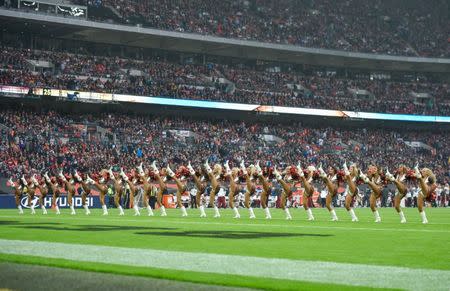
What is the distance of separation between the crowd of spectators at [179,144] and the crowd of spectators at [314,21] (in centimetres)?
933

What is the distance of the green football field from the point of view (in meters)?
11.2

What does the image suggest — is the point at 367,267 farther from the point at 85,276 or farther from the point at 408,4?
the point at 408,4

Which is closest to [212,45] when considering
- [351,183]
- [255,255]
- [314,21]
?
[314,21]

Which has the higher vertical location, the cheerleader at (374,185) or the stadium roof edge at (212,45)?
the cheerleader at (374,185)

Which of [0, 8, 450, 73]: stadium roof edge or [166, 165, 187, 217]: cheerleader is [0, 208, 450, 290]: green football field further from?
[0, 8, 450, 73]: stadium roof edge

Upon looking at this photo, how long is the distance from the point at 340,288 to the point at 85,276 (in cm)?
375

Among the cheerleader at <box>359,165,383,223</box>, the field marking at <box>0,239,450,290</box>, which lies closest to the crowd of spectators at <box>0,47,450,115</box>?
the cheerleader at <box>359,165,383,223</box>

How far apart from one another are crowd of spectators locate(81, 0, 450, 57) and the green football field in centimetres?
4962

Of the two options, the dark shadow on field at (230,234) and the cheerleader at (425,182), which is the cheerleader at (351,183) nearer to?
the cheerleader at (425,182)

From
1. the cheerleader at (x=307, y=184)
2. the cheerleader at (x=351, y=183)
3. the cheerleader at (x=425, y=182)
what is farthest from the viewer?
the cheerleader at (x=307, y=184)

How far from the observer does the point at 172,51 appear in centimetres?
7350

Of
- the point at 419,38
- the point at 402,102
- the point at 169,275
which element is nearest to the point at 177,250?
the point at 169,275

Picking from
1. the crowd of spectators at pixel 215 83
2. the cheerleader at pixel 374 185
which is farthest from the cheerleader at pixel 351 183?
the crowd of spectators at pixel 215 83

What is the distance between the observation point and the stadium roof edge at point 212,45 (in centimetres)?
6206
